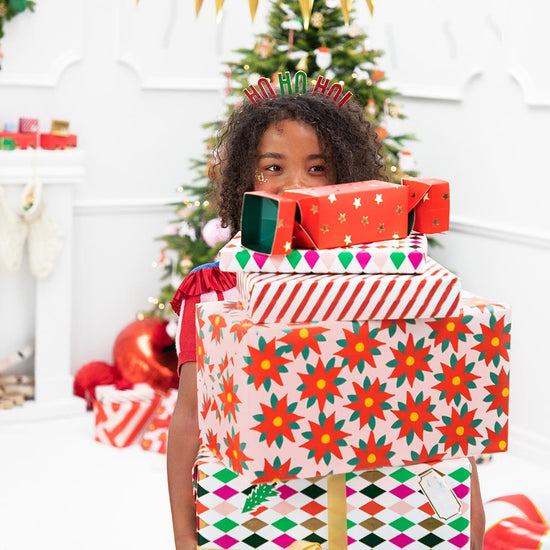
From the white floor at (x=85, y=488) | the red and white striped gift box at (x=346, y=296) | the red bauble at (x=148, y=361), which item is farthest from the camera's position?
the red bauble at (x=148, y=361)

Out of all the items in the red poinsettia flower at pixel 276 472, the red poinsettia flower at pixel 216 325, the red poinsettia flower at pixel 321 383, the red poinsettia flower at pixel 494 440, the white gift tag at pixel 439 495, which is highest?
the red poinsettia flower at pixel 216 325

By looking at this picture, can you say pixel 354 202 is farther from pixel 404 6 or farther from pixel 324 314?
pixel 404 6

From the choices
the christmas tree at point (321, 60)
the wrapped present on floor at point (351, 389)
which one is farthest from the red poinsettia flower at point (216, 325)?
the christmas tree at point (321, 60)

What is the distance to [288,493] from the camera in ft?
3.72

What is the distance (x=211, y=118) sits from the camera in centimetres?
459

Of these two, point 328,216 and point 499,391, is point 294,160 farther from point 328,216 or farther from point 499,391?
point 499,391

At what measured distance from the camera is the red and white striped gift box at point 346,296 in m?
1.04

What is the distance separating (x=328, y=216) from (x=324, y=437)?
248 millimetres

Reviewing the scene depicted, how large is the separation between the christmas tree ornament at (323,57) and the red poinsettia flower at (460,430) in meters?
2.62

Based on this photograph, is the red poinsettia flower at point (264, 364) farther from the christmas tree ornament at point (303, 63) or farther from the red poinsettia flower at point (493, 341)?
the christmas tree ornament at point (303, 63)

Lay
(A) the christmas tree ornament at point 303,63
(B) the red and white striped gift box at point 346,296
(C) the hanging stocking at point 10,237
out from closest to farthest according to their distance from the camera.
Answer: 1. (B) the red and white striped gift box at point 346,296
2. (A) the christmas tree ornament at point 303,63
3. (C) the hanging stocking at point 10,237

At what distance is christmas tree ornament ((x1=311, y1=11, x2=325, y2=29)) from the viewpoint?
11.9 feet

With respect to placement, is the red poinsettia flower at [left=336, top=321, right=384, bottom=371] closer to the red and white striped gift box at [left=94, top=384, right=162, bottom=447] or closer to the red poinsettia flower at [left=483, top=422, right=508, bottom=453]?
the red poinsettia flower at [left=483, top=422, right=508, bottom=453]

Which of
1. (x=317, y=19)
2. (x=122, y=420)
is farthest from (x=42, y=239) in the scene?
(x=317, y=19)
